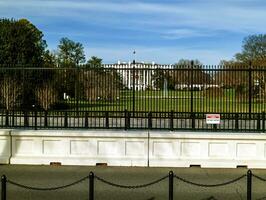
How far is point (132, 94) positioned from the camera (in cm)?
1720

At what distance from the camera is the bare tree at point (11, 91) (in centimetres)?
1825

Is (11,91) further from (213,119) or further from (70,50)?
(70,50)

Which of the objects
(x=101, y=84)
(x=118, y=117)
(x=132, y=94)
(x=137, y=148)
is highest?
(x=101, y=84)

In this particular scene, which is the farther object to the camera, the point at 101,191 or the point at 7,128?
the point at 7,128

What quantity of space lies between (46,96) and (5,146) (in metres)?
5.06

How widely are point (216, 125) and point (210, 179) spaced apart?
3.60m

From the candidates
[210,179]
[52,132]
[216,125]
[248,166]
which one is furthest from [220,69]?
[52,132]

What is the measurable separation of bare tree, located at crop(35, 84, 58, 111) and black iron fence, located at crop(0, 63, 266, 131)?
0.04 m

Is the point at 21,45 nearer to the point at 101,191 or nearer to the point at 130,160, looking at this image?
the point at 130,160

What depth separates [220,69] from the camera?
55.1ft

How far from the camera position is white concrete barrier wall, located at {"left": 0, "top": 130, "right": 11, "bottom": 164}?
14.9m

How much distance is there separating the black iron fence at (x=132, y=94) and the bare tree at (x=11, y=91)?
64 millimetres

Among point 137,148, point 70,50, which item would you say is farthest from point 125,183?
point 70,50

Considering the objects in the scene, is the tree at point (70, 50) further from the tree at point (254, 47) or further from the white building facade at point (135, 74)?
the white building facade at point (135, 74)
